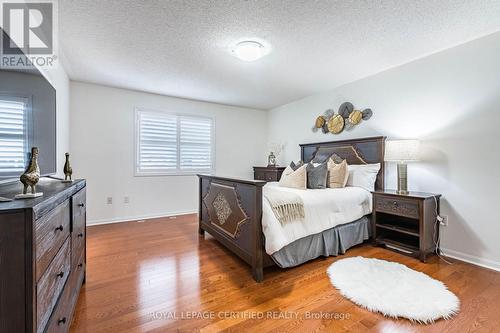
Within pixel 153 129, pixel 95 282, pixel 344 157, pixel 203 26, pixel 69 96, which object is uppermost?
pixel 203 26

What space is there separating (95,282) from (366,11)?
131 inches

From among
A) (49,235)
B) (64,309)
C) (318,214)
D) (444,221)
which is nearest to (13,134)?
(49,235)

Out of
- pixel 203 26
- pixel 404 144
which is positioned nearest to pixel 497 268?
pixel 404 144

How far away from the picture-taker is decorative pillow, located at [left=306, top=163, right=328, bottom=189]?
3.12 metres

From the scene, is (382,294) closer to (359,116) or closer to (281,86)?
(359,116)

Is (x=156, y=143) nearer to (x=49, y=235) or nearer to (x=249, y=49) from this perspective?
A: (x=249, y=49)

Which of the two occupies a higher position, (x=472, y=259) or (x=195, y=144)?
(x=195, y=144)

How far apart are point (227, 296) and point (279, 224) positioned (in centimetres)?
73

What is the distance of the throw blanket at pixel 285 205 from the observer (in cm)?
216

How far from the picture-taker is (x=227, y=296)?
5.93ft

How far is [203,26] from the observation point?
215 centimetres

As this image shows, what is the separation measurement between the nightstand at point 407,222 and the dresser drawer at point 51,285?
3.08 metres

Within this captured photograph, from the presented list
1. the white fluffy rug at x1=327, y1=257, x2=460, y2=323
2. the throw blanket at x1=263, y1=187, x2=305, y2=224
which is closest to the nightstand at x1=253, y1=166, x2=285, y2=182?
the throw blanket at x1=263, y1=187, x2=305, y2=224

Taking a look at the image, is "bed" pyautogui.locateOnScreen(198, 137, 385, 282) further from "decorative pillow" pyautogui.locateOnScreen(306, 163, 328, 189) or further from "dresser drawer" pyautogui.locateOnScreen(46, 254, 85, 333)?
"dresser drawer" pyautogui.locateOnScreen(46, 254, 85, 333)
